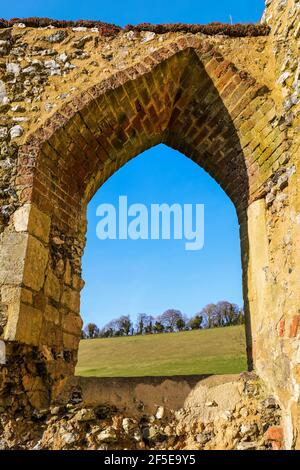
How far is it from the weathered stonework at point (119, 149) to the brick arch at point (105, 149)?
13mm

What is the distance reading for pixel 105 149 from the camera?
4664 millimetres

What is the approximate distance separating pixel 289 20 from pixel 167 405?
410 cm

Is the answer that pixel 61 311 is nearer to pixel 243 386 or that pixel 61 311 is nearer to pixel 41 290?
pixel 41 290

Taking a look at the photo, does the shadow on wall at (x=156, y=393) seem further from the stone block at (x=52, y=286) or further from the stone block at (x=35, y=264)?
the stone block at (x=35, y=264)

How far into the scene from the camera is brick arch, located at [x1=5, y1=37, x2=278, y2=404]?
3.87 meters

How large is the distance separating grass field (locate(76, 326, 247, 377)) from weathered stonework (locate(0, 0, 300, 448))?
1079 cm

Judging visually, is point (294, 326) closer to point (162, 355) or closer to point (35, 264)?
point (35, 264)

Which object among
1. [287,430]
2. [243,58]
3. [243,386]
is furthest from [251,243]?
[243,58]

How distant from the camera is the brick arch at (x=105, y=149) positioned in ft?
12.7

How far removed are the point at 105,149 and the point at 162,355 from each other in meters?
19.4

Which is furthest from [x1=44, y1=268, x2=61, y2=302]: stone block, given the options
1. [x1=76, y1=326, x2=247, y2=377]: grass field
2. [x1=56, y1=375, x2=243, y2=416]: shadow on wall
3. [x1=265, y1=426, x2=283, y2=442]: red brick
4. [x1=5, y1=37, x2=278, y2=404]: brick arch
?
[x1=76, y1=326, x2=247, y2=377]: grass field

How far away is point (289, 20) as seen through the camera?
4094 mm

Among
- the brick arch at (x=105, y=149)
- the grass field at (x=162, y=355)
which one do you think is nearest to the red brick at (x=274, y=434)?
the brick arch at (x=105, y=149)

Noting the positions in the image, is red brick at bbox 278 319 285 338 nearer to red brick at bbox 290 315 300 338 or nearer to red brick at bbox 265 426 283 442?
A: red brick at bbox 290 315 300 338
